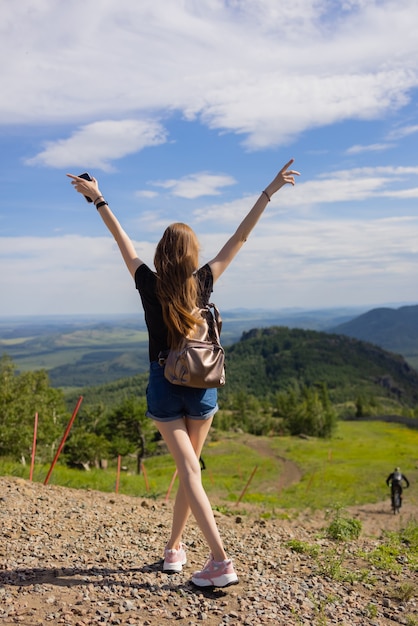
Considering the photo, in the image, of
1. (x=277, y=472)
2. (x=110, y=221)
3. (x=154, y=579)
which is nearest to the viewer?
(x=110, y=221)

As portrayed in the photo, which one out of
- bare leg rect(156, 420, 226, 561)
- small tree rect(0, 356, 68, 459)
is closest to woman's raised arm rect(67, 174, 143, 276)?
bare leg rect(156, 420, 226, 561)

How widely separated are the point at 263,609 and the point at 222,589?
0.42 metres

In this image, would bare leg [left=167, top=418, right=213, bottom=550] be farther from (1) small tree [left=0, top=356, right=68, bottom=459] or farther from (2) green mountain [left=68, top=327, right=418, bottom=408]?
(2) green mountain [left=68, top=327, right=418, bottom=408]

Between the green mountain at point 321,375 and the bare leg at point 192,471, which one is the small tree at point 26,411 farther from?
the green mountain at point 321,375

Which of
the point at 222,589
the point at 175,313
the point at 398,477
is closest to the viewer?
the point at 175,313

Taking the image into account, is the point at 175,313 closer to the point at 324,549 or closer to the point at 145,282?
the point at 145,282

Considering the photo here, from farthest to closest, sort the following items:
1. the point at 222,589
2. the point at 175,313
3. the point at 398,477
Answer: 1. the point at 398,477
2. the point at 222,589
3. the point at 175,313

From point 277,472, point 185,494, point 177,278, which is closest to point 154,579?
point 185,494

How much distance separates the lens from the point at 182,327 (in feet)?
14.1

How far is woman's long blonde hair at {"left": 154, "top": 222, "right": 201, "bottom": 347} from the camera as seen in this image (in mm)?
4320

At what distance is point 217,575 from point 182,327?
7.31ft

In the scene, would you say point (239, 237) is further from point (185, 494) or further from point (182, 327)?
point (185, 494)

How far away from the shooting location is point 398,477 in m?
19.2

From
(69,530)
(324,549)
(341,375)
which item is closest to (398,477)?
(324,549)
